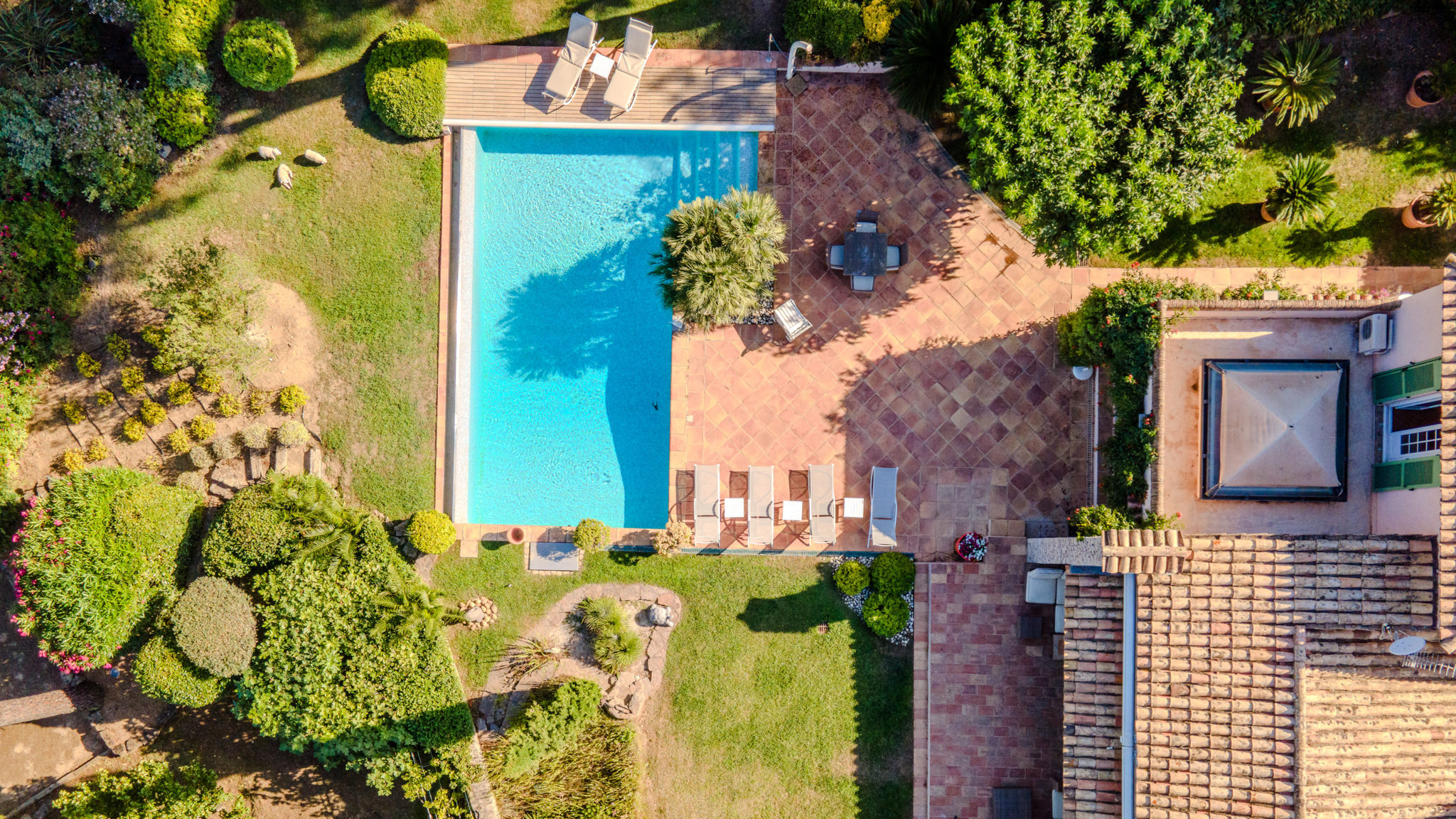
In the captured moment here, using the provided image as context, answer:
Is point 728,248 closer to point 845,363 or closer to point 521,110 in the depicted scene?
point 845,363

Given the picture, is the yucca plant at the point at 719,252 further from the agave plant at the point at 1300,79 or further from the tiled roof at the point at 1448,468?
the tiled roof at the point at 1448,468

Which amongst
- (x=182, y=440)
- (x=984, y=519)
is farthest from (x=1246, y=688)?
(x=182, y=440)

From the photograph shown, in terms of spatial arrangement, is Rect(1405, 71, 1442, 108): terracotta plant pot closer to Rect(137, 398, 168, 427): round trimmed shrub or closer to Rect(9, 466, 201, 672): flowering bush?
Rect(9, 466, 201, 672): flowering bush

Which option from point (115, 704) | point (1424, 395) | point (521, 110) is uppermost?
point (521, 110)

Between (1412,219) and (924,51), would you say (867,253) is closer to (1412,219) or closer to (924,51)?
(924,51)

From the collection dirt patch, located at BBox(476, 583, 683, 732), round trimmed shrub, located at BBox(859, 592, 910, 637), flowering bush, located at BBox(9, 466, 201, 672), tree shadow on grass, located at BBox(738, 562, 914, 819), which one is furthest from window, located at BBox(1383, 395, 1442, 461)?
flowering bush, located at BBox(9, 466, 201, 672)

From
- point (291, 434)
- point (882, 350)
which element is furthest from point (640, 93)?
point (291, 434)
